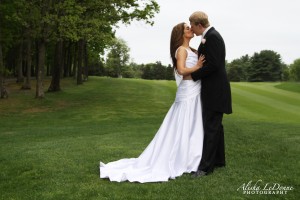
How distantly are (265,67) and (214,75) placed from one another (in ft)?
359

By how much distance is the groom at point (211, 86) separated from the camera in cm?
718

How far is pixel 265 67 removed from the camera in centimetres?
11162

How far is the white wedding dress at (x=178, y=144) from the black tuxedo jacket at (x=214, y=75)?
0.90 ft

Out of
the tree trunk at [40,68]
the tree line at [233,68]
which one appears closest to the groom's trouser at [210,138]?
the tree trunk at [40,68]

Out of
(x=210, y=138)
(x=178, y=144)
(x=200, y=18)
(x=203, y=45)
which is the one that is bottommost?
(x=178, y=144)

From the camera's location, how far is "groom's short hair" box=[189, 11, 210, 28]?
7.29 meters

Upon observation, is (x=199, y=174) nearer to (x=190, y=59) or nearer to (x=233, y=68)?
(x=190, y=59)

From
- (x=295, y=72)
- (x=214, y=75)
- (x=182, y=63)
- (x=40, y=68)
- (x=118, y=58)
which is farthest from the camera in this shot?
(x=295, y=72)

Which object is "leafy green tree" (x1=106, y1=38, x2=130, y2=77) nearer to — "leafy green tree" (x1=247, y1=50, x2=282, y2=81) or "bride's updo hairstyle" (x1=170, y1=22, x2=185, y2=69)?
"leafy green tree" (x1=247, y1=50, x2=282, y2=81)

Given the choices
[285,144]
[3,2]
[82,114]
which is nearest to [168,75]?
[3,2]

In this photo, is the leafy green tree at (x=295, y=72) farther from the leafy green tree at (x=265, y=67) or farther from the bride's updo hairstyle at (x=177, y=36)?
the bride's updo hairstyle at (x=177, y=36)

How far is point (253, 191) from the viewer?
6234 mm

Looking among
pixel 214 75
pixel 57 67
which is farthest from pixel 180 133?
pixel 57 67

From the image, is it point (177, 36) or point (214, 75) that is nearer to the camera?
point (214, 75)
